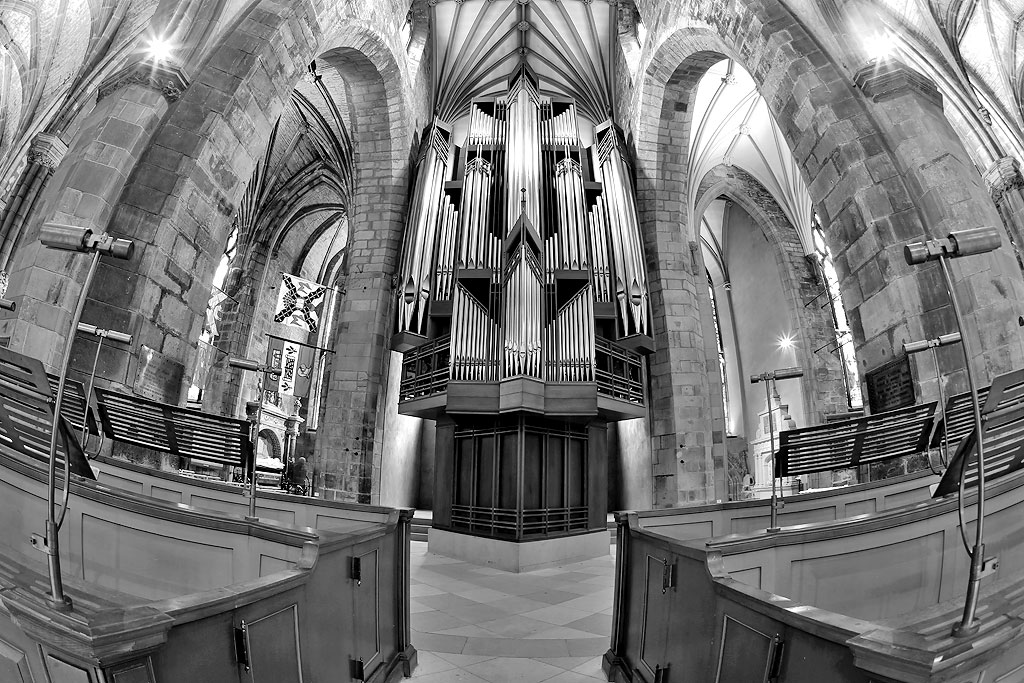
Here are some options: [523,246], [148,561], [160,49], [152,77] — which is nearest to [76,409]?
[148,561]

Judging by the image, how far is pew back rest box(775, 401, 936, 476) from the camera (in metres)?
5.24

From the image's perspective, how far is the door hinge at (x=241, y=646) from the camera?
1.87 meters

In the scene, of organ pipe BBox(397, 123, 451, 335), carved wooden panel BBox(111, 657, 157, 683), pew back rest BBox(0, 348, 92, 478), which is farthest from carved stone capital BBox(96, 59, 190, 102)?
carved wooden panel BBox(111, 657, 157, 683)

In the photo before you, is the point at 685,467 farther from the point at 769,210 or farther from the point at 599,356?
the point at 769,210

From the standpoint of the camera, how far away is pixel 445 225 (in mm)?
10047

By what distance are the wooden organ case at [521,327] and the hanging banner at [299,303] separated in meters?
4.18

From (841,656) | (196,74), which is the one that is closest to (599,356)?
(196,74)

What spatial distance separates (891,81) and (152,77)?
28.4ft

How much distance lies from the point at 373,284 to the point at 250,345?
7.44 m

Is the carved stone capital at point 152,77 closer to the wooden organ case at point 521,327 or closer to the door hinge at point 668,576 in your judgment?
the wooden organ case at point 521,327

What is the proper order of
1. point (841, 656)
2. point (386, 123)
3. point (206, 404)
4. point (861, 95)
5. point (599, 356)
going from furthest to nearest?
1. point (206, 404)
2. point (386, 123)
3. point (599, 356)
4. point (861, 95)
5. point (841, 656)

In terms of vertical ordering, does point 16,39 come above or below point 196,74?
above

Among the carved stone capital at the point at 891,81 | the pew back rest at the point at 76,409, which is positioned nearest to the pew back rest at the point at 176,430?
the pew back rest at the point at 76,409

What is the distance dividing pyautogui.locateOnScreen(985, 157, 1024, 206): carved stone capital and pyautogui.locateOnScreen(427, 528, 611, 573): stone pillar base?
10237 mm
